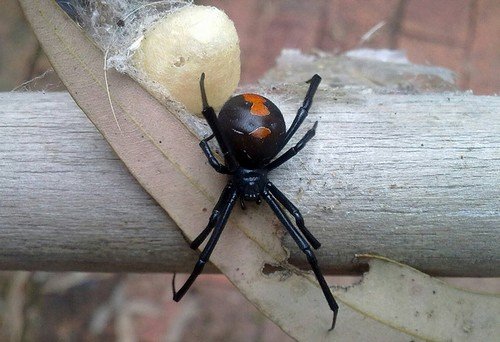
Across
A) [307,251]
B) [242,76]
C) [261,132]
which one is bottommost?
[242,76]

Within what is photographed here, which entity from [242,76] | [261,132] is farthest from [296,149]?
[242,76]

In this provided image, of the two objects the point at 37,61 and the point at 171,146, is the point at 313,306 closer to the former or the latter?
the point at 171,146

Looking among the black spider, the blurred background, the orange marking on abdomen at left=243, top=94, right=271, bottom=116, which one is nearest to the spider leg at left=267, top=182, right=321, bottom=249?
the black spider

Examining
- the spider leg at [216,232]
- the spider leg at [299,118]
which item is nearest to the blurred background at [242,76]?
the spider leg at [299,118]

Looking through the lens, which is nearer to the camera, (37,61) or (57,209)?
(57,209)

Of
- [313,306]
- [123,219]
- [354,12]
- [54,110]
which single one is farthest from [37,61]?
[313,306]

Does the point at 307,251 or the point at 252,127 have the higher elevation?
the point at 252,127

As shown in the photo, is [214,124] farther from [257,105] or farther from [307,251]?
[307,251]
